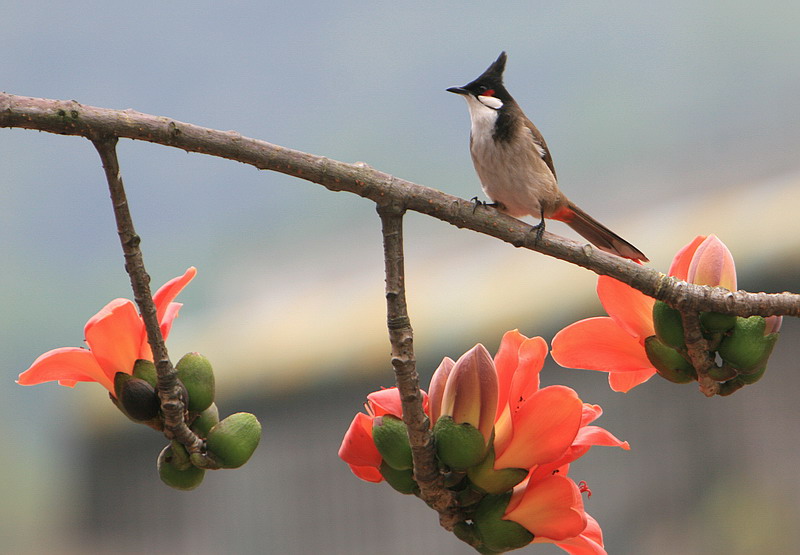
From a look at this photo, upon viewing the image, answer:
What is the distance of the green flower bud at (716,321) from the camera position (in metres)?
0.55

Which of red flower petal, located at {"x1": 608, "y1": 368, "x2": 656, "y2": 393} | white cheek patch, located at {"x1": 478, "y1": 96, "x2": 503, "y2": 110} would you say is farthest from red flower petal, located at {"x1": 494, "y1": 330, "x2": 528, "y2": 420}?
white cheek patch, located at {"x1": 478, "y1": 96, "x2": 503, "y2": 110}

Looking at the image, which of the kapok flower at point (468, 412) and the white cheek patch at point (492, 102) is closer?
the kapok flower at point (468, 412)

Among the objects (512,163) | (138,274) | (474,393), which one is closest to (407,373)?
(474,393)

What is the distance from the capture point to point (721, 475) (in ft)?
8.30

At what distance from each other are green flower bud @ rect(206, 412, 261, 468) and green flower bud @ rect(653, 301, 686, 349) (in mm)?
236

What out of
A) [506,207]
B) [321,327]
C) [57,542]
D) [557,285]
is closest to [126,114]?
[506,207]

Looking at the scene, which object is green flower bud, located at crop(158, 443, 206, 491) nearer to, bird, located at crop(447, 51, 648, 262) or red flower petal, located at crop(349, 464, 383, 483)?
red flower petal, located at crop(349, 464, 383, 483)

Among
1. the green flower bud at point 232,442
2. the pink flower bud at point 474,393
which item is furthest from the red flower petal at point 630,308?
the green flower bud at point 232,442

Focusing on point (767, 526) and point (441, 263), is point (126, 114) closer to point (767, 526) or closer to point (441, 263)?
point (767, 526)

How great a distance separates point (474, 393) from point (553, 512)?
8cm

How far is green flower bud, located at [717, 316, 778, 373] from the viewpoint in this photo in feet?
1.81

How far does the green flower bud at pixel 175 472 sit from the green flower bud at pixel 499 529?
15 centimetres

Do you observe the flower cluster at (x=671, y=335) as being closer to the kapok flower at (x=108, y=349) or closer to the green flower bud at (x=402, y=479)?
the green flower bud at (x=402, y=479)

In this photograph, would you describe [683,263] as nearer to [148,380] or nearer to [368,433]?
[368,433]
